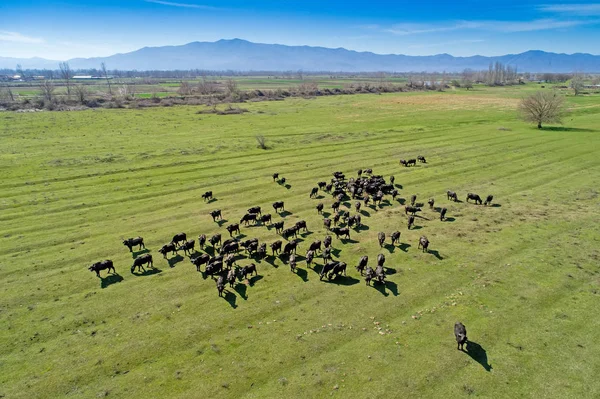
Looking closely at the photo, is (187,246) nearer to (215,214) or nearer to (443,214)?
(215,214)

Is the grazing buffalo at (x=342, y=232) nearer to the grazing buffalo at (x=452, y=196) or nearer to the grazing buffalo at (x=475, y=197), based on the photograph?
the grazing buffalo at (x=452, y=196)

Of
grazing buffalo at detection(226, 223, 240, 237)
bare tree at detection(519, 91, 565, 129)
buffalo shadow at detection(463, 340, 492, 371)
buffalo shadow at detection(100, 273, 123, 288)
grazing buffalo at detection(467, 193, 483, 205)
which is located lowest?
buffalo shadow at detection(463, 340, 492, 371)

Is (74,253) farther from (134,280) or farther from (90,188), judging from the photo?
(90,188)

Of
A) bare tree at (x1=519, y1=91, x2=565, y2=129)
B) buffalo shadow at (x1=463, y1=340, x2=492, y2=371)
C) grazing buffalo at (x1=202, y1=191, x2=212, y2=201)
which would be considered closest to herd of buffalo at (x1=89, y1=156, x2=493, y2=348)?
buffalo shadow at (x1=463, y1=340, x2=492, y2=371)

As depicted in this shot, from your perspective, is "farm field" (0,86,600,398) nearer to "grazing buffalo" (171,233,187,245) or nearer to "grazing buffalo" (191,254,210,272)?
"grazing buffalo" (191,254,210,272)

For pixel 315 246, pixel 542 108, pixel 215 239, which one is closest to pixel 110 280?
pixel 215 239
